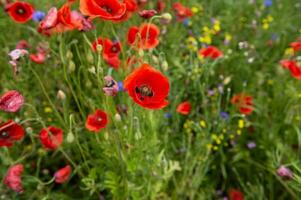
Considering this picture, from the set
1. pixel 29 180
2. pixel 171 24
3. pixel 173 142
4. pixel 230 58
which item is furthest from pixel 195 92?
pixel 29 180

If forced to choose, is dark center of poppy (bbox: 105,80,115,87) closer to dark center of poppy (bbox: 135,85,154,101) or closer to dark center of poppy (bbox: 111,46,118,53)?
dark center of poppy (bbox: 135,85,154,101)

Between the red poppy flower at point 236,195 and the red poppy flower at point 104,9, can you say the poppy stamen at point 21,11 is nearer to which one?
the red poppy flower at point 104,9

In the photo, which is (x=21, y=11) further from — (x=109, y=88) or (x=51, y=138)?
(x=109, y=88)

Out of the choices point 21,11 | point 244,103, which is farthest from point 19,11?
point 244,103

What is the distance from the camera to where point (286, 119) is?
2.22 metres

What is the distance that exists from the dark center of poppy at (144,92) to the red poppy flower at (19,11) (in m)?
0.77

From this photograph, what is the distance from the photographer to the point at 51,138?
1787 mm

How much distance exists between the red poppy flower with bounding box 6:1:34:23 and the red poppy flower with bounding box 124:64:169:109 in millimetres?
786

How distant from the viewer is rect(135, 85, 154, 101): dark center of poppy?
1.39 meters

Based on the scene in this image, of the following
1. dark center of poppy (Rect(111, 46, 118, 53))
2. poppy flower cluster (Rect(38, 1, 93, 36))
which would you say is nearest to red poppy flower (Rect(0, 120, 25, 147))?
poppy flower cluster (Rect(38, 1, 93, 36))

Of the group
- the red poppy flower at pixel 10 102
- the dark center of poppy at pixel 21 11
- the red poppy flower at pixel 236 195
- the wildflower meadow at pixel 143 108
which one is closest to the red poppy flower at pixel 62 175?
the wildflower meadow at pixel 143 108

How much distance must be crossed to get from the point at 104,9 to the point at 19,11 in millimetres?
661

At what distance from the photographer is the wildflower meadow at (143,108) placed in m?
1.63

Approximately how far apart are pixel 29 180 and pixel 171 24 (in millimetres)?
1309
